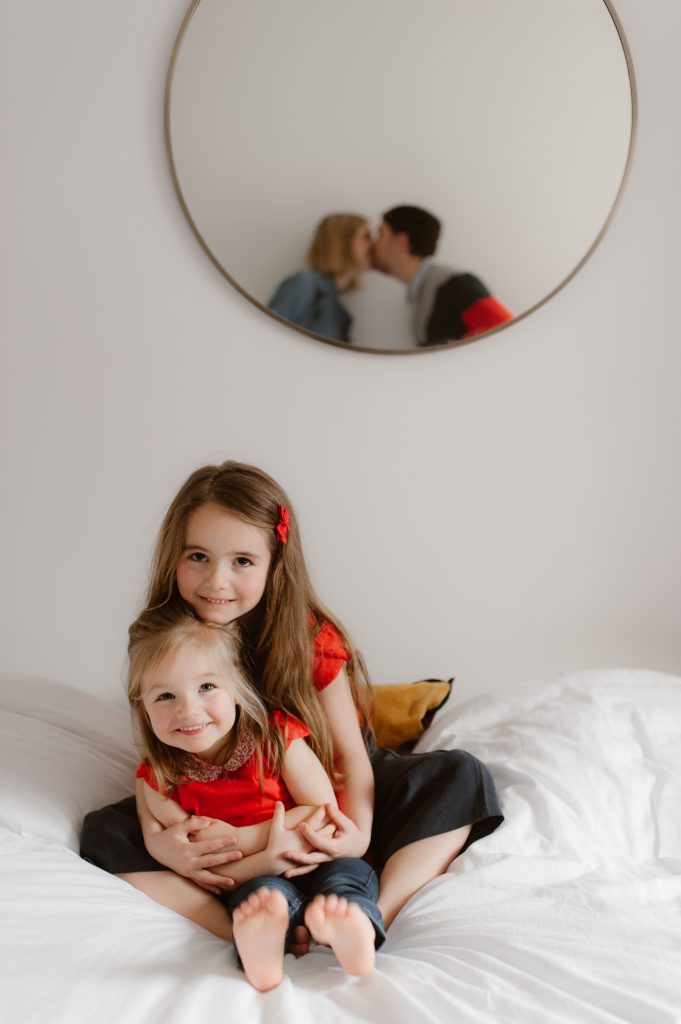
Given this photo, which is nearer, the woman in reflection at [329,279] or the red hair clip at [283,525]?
the red hair clip at [283,525]

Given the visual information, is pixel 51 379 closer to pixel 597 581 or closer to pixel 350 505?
pixel 350 505

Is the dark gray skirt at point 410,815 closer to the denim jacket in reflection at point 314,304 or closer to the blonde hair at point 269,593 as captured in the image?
the blonde hair at point 269,593

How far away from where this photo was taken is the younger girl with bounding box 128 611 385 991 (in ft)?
4.14

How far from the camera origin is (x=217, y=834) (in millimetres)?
1307

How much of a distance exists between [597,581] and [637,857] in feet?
2.88

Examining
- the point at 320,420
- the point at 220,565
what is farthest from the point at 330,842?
the point at 320,420

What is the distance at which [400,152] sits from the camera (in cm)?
193

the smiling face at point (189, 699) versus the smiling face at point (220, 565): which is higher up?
the smiling face at point (220, 565)

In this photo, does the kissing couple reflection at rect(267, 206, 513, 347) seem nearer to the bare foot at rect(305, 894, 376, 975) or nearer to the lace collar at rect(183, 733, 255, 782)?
the lace collar at rect(183, 733, 255, 782)

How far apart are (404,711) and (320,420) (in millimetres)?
653

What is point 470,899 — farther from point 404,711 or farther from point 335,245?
point 335,245

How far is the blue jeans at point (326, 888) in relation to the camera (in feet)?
3.78

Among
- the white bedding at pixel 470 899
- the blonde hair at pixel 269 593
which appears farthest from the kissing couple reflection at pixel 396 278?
the white bedding at pixel 470 899

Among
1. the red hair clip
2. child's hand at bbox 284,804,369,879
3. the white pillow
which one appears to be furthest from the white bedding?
the red hair clip
